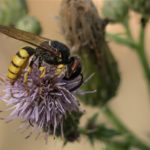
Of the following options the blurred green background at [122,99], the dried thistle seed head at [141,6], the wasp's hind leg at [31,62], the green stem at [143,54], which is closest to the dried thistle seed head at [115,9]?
the dried thistle seed head at [141,6]

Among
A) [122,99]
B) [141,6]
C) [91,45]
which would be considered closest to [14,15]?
[91,45]

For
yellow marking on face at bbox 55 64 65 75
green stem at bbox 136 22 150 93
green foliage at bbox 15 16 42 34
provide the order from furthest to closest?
green stem at bbox 136 22 150 93, green foliage at bbox 15 16 42 34, yellow marking on face at bbox 55 64 65 75

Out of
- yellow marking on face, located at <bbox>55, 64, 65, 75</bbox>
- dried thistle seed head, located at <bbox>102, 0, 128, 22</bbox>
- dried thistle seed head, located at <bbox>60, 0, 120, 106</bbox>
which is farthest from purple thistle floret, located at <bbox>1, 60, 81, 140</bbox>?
dried thistle seed head, located at <bbox>102, 0, 128, 22</bbox>

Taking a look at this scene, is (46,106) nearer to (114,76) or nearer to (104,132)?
(104,132)

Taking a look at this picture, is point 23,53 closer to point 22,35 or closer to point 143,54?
point 22,35

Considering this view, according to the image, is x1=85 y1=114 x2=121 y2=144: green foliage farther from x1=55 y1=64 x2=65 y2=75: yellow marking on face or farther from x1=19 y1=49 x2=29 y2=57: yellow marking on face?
x1=19 y1=49 x2=29 y2=57: yellow marking on face

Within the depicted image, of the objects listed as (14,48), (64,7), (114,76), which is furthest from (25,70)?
(14,48)
